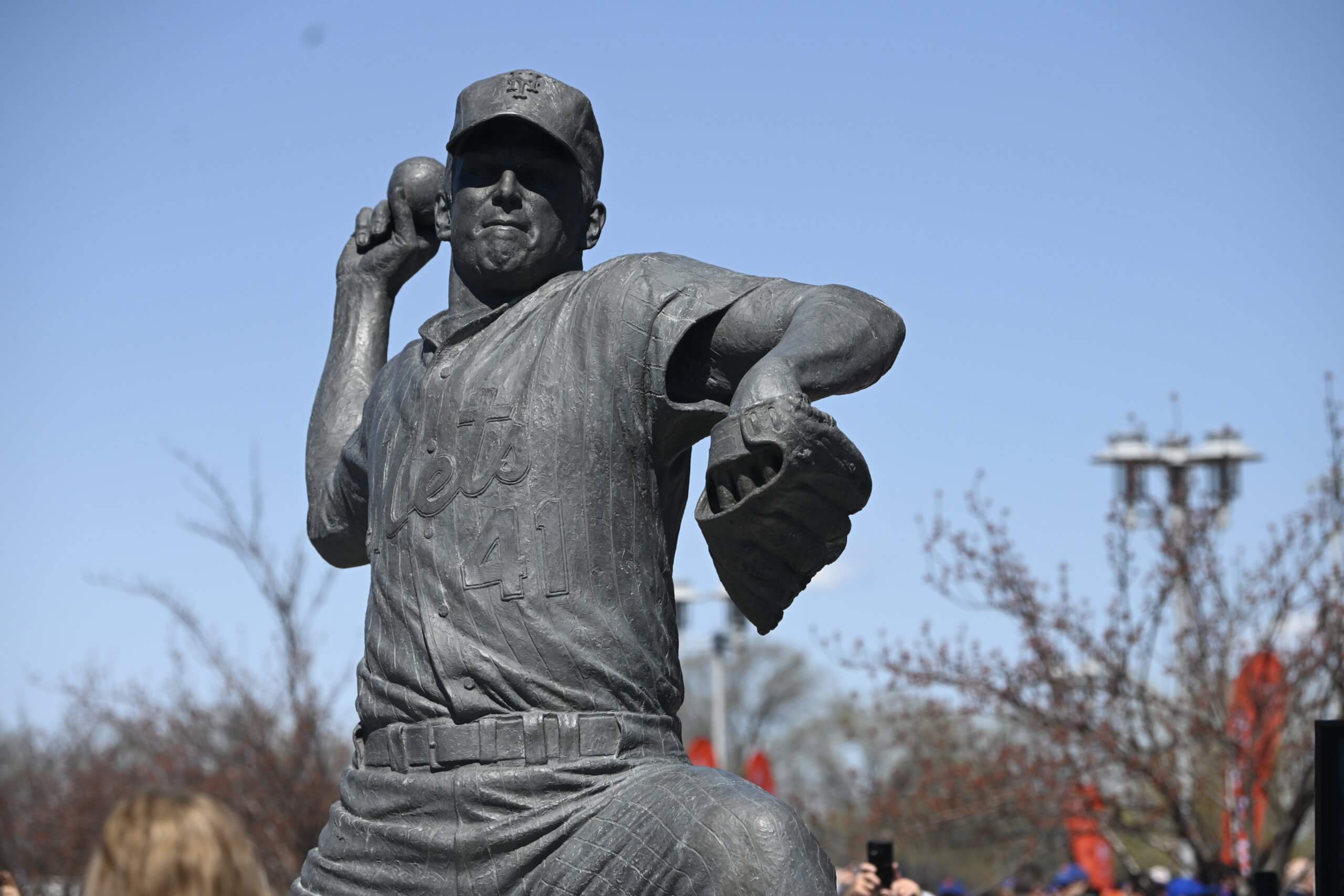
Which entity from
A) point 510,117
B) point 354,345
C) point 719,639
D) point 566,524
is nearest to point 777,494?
point 566,524

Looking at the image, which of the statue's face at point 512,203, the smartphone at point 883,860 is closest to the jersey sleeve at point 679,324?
the statue's face at point 512,203

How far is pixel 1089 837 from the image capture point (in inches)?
565

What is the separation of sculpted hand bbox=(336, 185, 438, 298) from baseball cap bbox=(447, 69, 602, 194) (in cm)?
74

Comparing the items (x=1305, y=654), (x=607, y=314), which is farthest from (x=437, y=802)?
(x=1305, y=654)

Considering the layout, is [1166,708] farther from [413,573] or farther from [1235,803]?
[413,573]

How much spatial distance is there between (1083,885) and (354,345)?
9514 mm

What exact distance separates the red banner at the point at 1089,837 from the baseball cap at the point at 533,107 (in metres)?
10.4

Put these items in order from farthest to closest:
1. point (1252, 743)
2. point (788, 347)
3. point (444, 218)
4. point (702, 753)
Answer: point (702, 753)
point (1252, 743)
point (444, 218)
point (788, 347)

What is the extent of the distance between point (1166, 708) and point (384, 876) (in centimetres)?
1114

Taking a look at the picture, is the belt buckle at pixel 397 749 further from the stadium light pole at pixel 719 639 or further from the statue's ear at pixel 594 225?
the stadium light pole at pixel 719 639

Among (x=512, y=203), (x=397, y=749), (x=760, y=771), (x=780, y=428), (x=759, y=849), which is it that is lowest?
(x=760, y=771)

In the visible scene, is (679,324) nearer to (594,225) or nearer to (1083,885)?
(594,225)

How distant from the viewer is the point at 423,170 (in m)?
4.79

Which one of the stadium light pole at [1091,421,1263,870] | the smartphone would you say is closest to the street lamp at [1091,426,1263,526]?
the stadium light pole at [1091,421,1263,870]
